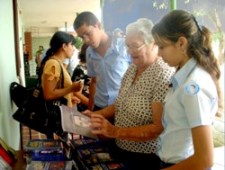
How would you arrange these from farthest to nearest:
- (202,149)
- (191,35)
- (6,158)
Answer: (6,158) → (191,35) → (202,149)

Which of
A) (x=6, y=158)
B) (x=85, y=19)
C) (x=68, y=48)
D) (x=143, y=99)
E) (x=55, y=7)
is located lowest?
(x=6, y=158)

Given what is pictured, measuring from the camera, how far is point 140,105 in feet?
4.02

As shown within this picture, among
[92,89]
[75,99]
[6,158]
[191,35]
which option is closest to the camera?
[191,35]

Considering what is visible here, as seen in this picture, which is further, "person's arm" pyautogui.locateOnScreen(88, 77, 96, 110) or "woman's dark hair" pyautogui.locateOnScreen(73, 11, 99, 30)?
"person's arm" pyautogui.locateOnScreen(88, 77, 96, 110)

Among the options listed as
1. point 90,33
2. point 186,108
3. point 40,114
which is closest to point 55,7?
point 40,114

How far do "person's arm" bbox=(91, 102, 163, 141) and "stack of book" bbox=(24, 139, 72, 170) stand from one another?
174 millimetres

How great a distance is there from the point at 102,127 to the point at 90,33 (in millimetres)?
758

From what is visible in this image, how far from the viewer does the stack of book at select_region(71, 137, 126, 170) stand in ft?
3.78

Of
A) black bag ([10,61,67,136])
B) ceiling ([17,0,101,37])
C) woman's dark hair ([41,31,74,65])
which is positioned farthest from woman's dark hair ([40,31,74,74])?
ceiling ([17,0,101,37])

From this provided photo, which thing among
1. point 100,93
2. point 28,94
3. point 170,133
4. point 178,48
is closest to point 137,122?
point 170,133

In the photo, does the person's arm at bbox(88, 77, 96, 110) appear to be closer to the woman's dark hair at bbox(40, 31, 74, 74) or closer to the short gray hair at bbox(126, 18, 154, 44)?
the woman's dark hair at bbox(40, 31, 74, 74)

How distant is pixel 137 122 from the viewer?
49.1 inches

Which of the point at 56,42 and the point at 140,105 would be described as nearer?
the point at 140,105

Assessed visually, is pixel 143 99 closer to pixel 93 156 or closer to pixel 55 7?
pixel 93 156
